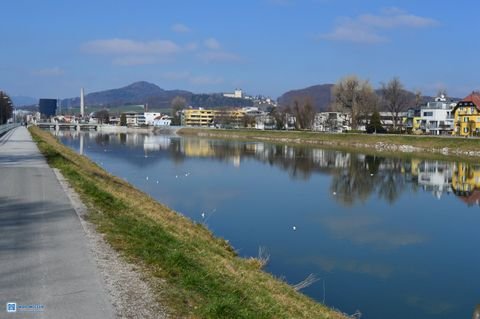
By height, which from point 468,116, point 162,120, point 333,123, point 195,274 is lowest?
point 195,274

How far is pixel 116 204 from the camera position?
11.8 meters

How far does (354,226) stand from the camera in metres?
15.8

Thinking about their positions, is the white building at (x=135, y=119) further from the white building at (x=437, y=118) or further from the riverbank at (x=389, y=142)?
the white building at (x=437, y=118)

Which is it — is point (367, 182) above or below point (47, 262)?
below

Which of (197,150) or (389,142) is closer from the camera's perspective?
(197,150)

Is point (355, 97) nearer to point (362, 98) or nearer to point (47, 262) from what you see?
point (362, 98)

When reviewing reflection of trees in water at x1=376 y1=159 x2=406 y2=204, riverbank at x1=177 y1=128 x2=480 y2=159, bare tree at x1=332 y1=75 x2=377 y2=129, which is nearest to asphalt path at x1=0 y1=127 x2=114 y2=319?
reflection of trees in water at x1=376 y1=159 x2=406 y2=204

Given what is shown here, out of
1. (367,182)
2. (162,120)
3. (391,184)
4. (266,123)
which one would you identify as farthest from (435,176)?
(162,120)

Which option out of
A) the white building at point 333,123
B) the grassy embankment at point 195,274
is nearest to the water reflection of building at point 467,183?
the grassy embankment at point 195,274

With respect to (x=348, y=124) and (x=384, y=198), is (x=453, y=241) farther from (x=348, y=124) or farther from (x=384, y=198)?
(x=348, y=124)

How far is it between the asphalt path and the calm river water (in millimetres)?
4545

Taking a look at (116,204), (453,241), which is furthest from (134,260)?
(453,241)

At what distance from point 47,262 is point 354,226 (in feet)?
37.0

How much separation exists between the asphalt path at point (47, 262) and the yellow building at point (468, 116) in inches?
2681
